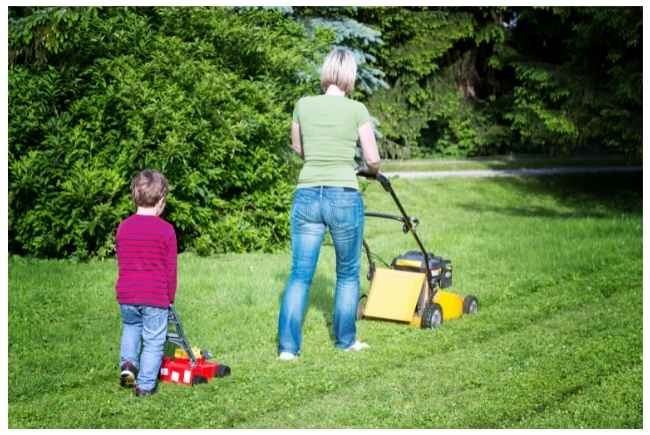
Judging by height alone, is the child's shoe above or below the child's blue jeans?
below

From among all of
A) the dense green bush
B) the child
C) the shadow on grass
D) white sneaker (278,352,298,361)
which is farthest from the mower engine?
the shadow on grass

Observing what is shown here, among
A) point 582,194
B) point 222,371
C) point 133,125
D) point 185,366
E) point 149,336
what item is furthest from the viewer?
point 582,194

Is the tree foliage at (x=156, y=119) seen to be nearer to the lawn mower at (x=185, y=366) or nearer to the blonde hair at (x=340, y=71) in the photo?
the blonde hair at (x=340, y=71)

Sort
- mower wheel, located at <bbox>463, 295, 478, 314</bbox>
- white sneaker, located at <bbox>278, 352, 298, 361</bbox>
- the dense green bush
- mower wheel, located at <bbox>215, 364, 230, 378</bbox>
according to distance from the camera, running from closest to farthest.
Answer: mower wheel, located at <bbox>215, 364, 230, 378</bbox>
white sneaker, located at <bbox>278, 352, 298, 361</bbox>
mower wheel, located at <bbox>463, 295, 478, 314</bbox>
the dense green bush

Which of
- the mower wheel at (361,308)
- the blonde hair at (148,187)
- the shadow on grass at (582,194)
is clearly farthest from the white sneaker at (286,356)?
the shadow on grass at (582,194)

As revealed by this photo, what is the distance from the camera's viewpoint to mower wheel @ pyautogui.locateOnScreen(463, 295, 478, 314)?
7.64 meters

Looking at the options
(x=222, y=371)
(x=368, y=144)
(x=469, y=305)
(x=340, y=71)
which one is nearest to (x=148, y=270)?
(x=222, y=371)

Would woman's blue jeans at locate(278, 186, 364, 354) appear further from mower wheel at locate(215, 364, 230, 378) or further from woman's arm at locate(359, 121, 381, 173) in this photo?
mower wheel at locate(215, 364, 230, 378)

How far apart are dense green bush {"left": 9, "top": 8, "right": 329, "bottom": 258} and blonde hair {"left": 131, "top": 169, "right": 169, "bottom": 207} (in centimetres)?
479

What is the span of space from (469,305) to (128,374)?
118 inches

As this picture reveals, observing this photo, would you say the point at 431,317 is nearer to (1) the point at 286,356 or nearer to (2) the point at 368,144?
(1) the point at 286,356

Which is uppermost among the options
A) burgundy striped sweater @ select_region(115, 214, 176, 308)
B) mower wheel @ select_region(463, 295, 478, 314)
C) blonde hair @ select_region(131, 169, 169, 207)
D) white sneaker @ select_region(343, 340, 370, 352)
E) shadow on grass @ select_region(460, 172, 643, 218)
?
blonde hair @ select_region(131, 169, 169, 207)

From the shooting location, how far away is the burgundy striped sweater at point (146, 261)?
17.7 ft

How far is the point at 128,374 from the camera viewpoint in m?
5.58
